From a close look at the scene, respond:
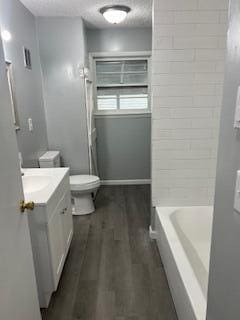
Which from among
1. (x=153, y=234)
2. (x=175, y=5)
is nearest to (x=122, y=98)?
(x=175, y=5)

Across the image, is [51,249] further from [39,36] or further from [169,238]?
[39,36]

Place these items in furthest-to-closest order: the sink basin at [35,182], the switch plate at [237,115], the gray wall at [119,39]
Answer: the gray wall at [119,39], the sink basin at [35,182], the switch plate at [237,115]

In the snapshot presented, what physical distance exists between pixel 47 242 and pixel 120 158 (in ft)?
8.19

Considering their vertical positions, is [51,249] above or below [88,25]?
below

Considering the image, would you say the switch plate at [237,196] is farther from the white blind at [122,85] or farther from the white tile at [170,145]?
the white blind at [122,85]

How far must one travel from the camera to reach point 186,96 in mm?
2125

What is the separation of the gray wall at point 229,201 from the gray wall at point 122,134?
122 inches

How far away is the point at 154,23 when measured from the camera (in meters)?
1.98

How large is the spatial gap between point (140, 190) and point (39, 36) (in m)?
2.61

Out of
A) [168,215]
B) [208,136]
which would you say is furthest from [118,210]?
[208,136]

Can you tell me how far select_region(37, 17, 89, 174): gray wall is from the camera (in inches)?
117

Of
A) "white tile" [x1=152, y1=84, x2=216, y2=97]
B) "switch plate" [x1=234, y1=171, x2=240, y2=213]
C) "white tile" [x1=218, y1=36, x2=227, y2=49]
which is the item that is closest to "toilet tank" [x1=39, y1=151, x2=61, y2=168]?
"white tile" [x1=152, y1=84, x2=216, y2=97]

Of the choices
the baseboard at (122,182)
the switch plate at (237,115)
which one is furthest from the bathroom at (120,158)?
the baseboard at (122,182)

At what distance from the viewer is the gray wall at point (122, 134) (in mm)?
3504
